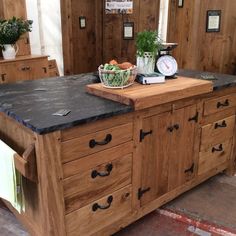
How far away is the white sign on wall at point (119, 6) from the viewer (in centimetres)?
424

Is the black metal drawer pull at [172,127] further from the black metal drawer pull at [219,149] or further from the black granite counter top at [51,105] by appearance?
the black metal drawer pull at [219,149]

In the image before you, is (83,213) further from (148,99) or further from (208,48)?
(208,48)

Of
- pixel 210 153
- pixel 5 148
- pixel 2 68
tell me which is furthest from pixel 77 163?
pixel 2 68

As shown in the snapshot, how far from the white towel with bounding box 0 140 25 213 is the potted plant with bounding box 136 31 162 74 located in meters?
0.99

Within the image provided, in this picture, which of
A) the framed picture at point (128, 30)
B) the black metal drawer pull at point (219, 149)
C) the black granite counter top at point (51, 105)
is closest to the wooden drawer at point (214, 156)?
the black metal drawer pull at point (219, 149)

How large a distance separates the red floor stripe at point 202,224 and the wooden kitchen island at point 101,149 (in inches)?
4.3

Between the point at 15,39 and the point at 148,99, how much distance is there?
227cm

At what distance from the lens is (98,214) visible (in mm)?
1610

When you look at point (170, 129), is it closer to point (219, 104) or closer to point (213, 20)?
point (219, 104)

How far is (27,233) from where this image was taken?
6.14ft

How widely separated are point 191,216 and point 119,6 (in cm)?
328

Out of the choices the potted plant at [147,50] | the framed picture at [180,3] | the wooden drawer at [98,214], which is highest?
the framed picture at [180,3]

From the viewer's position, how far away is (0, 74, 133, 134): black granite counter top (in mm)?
1338

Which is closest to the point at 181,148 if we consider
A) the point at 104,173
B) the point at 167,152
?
the point at 167,152
